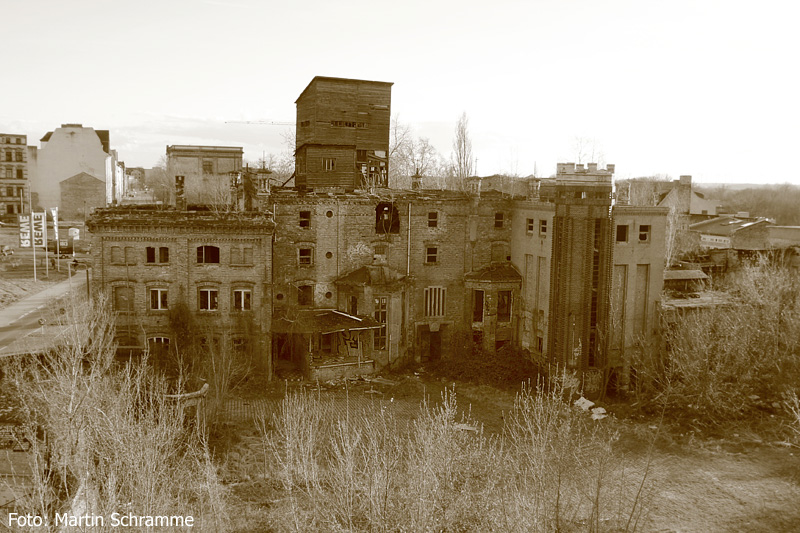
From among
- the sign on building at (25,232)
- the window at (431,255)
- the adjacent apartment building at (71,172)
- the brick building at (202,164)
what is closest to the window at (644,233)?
the window at (431,255)

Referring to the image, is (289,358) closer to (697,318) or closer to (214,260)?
(214,260)

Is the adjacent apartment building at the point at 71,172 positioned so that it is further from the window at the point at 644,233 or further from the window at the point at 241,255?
the window at the point at 644,233

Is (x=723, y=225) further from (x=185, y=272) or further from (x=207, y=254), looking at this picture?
(x=185, y=272)

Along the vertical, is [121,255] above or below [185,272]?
above

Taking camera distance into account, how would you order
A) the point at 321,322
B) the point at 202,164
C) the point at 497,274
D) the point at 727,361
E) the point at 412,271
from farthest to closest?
the point at 202,164 < the point at 497,274 < the point at 412,271 < the point at 321,322 < the point at 727,361

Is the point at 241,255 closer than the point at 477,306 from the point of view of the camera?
Yes

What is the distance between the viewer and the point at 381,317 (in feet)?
129

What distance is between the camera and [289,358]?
39.8 meters

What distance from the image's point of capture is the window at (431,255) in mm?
41531

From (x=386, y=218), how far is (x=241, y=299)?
10.1 meters

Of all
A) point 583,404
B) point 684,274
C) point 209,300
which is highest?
point 684,274

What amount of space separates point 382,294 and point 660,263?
16.7m

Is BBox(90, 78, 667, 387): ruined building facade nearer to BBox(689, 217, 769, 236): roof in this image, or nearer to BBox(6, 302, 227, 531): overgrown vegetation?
BBox(6, 302, 227, 531): overgrown vegetation

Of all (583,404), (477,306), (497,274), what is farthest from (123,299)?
(583,404)
